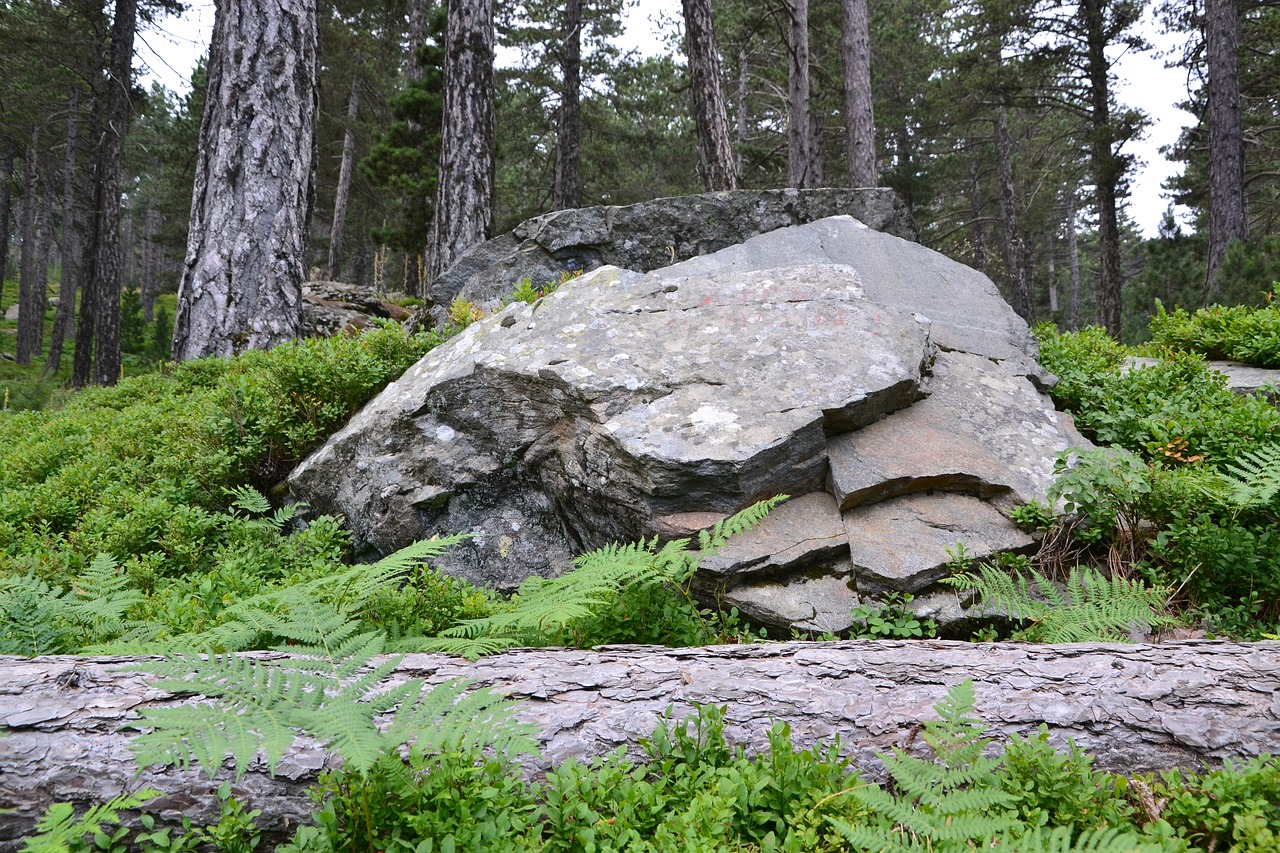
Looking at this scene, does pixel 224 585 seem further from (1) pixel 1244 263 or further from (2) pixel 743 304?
(1) pixel 1244 263

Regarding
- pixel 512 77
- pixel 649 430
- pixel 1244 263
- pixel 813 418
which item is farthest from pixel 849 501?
pixel 512 77

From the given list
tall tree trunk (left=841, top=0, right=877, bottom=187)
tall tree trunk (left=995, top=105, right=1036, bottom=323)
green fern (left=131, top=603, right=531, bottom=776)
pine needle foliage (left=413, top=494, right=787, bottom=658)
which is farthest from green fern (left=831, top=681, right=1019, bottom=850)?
tall tree trunk (left=995, top=105, right=1036, bottom=323)

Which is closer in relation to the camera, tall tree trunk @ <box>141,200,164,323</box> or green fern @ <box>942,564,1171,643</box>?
green fern @ <box>942,564,1171,643</box>

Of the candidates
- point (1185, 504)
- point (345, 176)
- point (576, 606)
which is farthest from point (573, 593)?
point (345, 176)

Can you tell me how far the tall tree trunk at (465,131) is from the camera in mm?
9859

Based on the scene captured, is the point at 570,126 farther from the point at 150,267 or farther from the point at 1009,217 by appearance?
the point at 150,267

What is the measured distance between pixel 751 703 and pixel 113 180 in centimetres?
1896

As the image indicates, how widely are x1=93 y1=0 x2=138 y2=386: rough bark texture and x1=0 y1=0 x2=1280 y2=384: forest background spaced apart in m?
0.26

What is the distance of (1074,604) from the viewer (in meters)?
3.47

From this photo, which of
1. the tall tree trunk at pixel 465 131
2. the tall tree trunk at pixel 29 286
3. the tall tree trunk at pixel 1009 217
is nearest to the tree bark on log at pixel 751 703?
the tall tree trunk at pixel 465 131

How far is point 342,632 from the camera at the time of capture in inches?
91.4

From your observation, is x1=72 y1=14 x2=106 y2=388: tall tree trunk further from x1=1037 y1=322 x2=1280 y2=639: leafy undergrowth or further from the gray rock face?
x1=1037 y1=322 x2=1280 y2=639: leafy undergrowth

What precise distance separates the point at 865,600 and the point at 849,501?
62cm

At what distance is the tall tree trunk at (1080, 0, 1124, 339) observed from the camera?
16.7m
